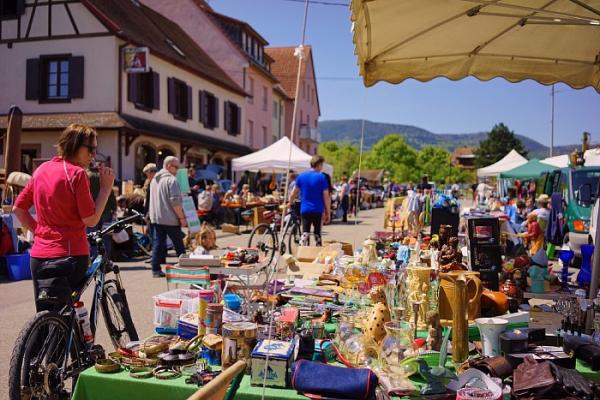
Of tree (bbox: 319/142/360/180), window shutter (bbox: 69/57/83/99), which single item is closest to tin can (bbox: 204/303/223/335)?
window shutter (bbox: 69/57/83/99)

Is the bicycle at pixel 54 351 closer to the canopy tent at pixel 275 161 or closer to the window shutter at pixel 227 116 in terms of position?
the canopy tent at pixel 275 161

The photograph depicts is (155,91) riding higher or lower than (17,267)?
higher

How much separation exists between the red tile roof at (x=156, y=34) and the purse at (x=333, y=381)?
1927 centimetres

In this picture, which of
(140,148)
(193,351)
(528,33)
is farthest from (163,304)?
(140,148)

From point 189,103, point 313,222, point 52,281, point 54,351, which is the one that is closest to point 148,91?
point 189,103

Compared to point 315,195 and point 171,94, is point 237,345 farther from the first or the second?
point 171,94

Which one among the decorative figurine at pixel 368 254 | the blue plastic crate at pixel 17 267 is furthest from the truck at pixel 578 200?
the blue plastic crate at pixel 17 267

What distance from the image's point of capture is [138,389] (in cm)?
253

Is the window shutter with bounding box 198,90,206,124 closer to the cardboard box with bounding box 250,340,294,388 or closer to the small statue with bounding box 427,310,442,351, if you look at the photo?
the small statue with bounding box 427,310,442,351

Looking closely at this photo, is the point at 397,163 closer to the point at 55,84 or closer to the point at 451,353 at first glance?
the point at 55,84

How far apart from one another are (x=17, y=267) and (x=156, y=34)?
17801mm

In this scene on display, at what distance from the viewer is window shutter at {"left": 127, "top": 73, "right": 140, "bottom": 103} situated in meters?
20.3

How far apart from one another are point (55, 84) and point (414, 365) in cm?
2095

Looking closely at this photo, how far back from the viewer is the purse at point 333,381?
2.25 m
